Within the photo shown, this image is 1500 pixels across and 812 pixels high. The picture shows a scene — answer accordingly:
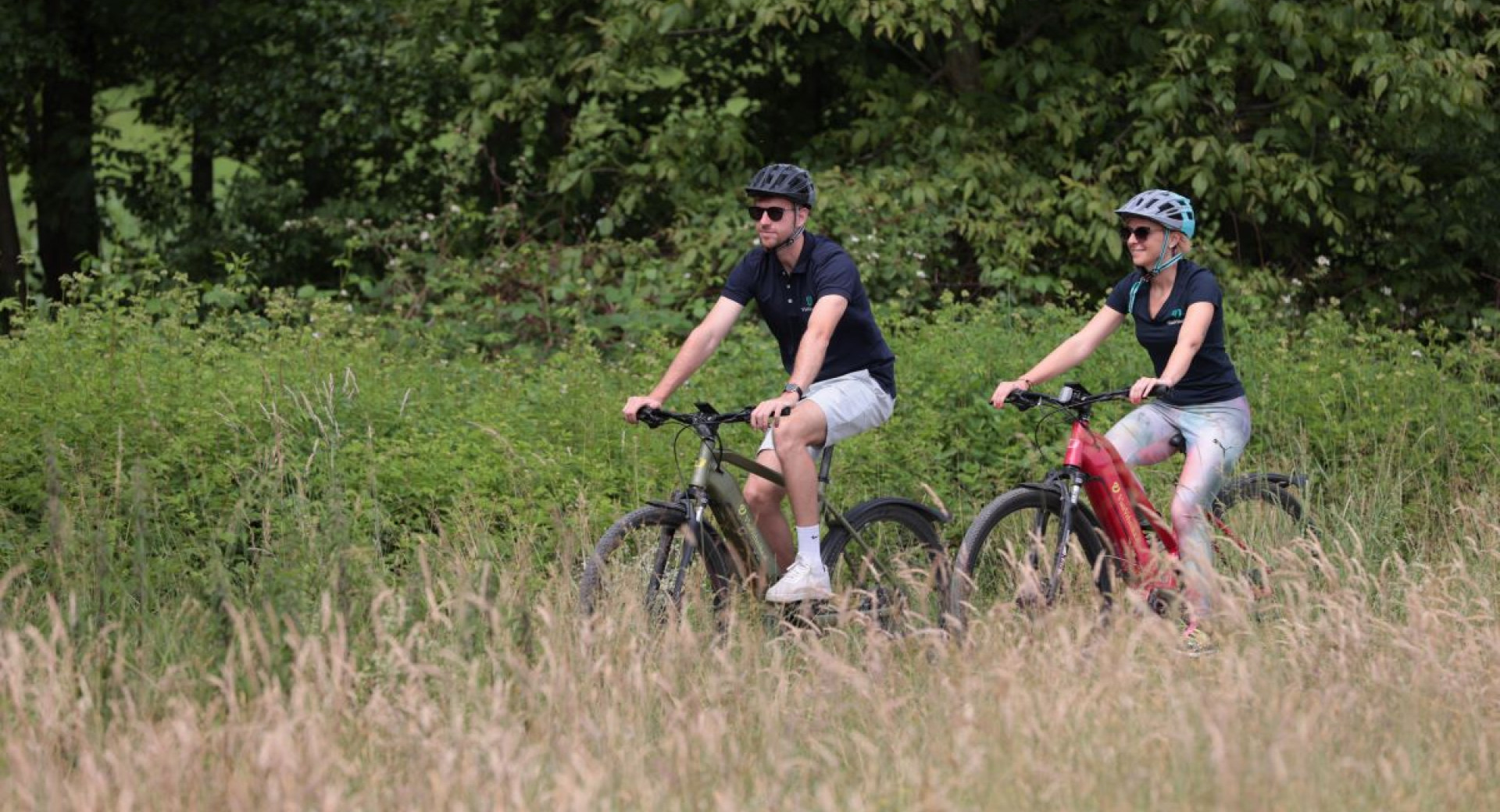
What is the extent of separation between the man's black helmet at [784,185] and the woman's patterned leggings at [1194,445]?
1626 mm

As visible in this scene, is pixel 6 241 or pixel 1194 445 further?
pixel 6 241

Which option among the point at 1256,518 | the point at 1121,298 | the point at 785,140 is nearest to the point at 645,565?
the point at 1121,298

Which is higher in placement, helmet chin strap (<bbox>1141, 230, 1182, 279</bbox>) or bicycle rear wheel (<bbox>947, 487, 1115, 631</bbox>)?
helmet chin strap (<bbox>1141, 230, 1182, 279</bbox>)

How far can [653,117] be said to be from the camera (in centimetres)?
1467

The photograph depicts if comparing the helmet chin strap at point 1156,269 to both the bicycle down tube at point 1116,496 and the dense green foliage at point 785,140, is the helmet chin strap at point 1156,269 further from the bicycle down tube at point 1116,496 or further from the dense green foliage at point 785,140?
the dense green foliage at point 785,140

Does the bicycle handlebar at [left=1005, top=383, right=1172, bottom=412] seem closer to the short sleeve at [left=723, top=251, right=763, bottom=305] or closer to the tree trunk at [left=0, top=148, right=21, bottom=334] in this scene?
the short sleeve at [left=723, top=251, right=763, bottom=305]

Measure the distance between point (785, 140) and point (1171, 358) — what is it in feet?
27.2

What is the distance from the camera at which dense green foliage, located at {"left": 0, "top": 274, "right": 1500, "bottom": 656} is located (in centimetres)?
664

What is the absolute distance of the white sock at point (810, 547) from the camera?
658cm

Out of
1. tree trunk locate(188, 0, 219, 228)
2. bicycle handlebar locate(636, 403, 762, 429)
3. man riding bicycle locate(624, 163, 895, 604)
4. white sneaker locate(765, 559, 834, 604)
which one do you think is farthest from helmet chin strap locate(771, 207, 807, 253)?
tree trunk locate(188, 0, 219, 228)

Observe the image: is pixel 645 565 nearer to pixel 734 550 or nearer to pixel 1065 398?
pixel 734 550

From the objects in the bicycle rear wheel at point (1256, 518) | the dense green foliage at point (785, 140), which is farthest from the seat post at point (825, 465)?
the dense green foliage at point (785, 140)

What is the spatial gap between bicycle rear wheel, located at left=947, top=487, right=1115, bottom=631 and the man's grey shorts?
0.54m

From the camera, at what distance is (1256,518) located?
7629 mm
